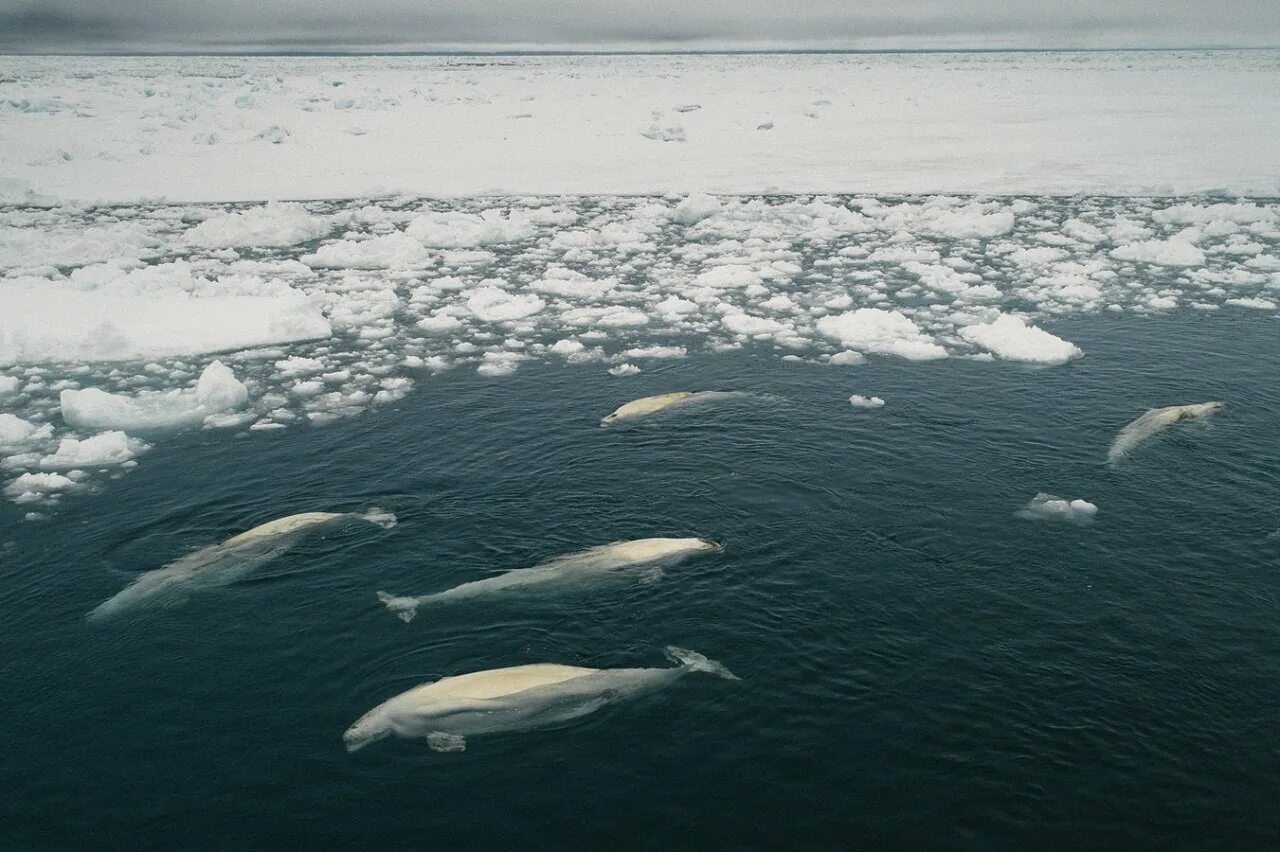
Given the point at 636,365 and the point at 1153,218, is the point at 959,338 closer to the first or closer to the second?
the point at 636,365

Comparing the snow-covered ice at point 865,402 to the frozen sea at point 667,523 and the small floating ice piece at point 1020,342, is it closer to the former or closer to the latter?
the frozen sea at point 667,523

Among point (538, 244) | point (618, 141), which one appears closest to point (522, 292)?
point (538, 244)

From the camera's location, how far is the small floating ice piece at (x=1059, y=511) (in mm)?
14486

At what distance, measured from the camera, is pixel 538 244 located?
119ft

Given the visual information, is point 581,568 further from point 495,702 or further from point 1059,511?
point 1059,511

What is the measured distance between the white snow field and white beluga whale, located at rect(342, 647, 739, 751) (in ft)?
98.6

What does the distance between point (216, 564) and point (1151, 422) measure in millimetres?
15213

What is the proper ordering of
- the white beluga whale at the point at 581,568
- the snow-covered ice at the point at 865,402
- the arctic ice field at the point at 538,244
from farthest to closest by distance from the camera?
the arctic ice field at the point at 538,244
the snow-covered ice at the point at 865,402
the white beluga whale at the point at 581,568

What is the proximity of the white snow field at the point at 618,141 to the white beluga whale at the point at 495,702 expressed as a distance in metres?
30.0

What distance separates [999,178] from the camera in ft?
160

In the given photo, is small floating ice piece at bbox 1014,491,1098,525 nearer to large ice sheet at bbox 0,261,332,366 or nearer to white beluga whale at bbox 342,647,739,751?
white beluga whale at bbox 342,647,739,751

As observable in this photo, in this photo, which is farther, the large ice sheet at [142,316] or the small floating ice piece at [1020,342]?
the large ice sheet at [142,316]

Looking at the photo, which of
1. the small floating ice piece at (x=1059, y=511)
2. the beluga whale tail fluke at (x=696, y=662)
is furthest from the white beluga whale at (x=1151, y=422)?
the beluga whale tail fluke at (x=696, y=662)

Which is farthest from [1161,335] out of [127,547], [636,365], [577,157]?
[577,157]
